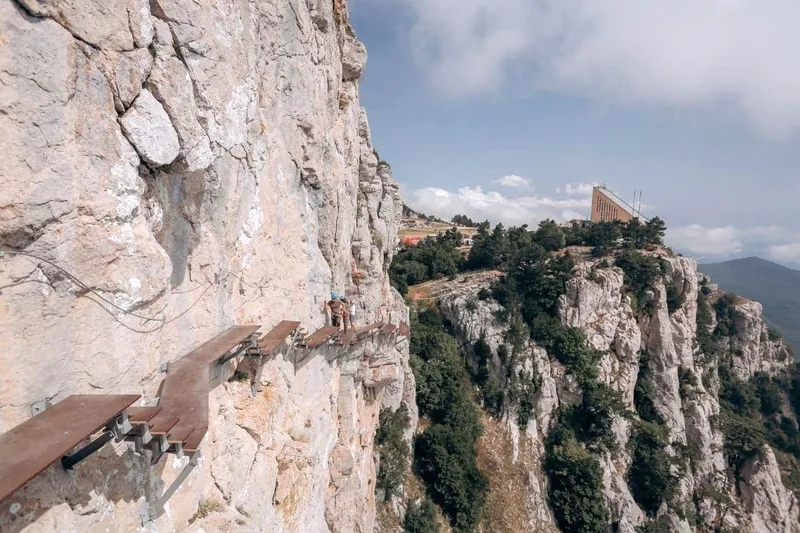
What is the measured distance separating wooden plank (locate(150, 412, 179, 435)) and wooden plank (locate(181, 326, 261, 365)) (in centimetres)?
150

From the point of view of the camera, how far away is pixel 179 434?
6.80 m

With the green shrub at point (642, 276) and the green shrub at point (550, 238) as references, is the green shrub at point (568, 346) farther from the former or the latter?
the green shrub at point (550, 238)

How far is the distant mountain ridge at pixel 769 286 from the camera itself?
118 m

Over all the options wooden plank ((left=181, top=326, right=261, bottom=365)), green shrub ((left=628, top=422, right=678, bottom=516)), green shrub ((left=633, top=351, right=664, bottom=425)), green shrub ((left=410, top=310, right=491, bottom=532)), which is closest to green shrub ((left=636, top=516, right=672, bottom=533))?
green shrub ((left=628, top=422, right=678, bottom=516))

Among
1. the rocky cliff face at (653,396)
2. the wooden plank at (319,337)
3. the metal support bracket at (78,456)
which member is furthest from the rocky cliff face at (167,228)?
the rocky cliff face at (653,396)

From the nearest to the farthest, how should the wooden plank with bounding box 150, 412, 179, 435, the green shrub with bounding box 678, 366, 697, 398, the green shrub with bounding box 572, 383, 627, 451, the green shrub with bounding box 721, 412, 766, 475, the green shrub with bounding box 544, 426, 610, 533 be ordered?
the wooden plank with bounding box 150, 412, 179, 435 < the green shrub with bounding box 544, 426, 610, 533 < the green shrub with bounding box 572, 383, 627, 451 < the green shrub with bounding box 721, 412, 766, 475 < the green shrub with bounding box 678, 366, 697, 398

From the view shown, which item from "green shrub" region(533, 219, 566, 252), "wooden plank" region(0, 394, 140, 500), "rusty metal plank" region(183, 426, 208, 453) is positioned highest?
"green shrub" region(533, 219, 566, 252)

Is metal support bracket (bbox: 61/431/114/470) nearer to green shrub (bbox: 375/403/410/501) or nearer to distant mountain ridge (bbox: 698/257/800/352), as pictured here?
green shrub (bbox: 375/403/410/501)

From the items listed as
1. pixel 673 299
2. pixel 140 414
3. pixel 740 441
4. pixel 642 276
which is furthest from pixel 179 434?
pixel 740 441

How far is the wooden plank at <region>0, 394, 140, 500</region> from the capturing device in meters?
4.54

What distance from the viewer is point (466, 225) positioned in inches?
4825

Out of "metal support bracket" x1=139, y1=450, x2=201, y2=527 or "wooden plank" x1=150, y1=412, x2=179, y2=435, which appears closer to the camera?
"wooden plank" x1=150, y1=412, x2=179, y2=435

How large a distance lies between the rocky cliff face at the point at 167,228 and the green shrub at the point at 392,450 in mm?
12745

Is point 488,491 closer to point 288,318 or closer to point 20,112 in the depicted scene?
point 288,318
